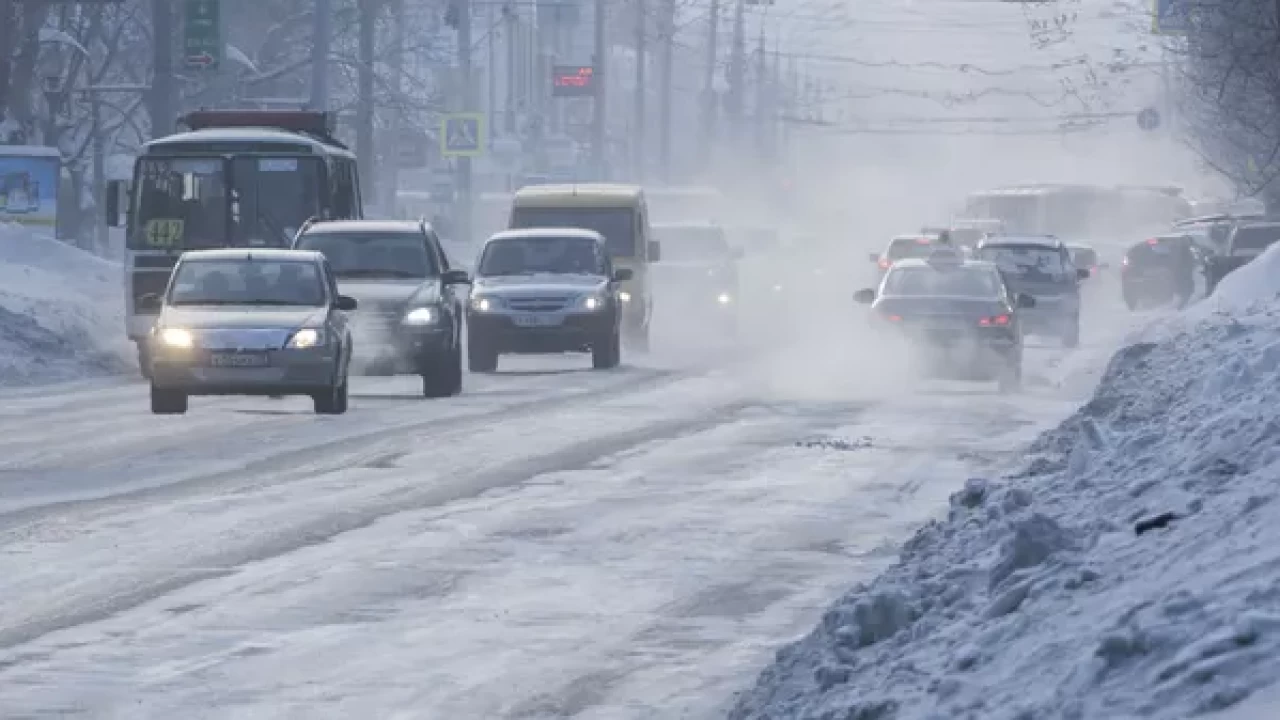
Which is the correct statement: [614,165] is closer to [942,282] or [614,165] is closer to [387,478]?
[942,282]

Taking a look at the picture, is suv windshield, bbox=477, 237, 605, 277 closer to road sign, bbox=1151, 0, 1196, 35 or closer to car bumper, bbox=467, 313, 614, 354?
car bumper, bbox=467, 313, 614, 354

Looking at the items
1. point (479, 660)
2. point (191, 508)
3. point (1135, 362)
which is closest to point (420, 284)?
point (1135, 362)

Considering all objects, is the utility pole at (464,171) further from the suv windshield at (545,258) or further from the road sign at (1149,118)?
the suv windshield at (545,258)

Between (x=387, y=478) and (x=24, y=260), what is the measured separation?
91.1ft

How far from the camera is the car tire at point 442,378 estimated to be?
30031 millimetres

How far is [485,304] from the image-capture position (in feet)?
117

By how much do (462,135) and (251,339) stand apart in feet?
180

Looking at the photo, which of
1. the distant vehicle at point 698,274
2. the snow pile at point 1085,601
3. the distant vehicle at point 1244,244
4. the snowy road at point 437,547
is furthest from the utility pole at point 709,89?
the snow pile at point 1085,601

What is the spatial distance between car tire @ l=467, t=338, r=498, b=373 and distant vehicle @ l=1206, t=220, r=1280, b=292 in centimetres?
2106

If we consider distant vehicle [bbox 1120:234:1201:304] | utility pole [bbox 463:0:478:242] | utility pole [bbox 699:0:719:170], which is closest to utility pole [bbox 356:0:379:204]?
utility pole [bbox 463:0:478:242]

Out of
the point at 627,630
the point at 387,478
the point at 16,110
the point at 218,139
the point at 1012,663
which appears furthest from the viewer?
the point at 16,110

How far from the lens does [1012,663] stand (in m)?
8.34

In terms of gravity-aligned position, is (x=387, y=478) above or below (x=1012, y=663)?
below

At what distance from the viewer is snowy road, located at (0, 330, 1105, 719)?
430 inches
